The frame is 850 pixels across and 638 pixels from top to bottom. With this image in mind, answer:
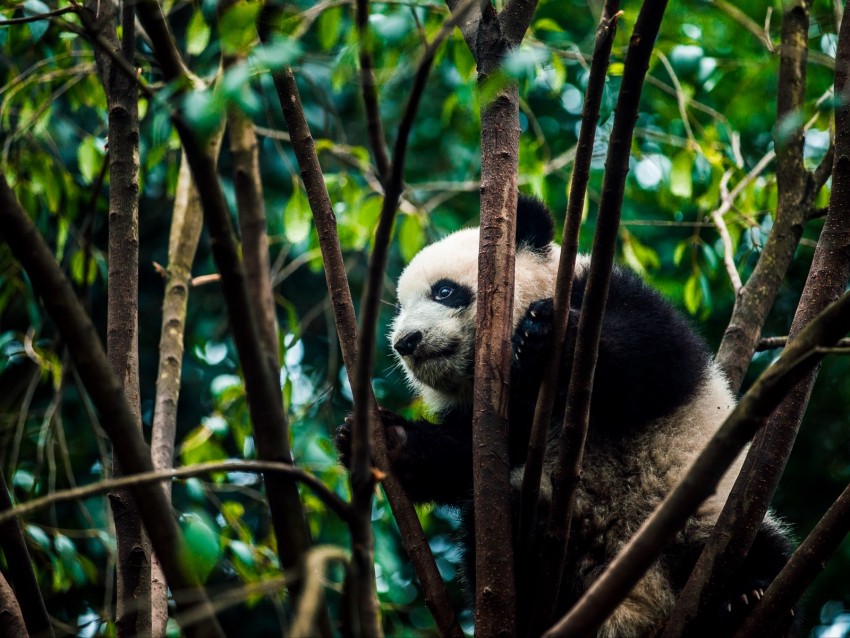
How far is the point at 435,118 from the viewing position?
8.06 metres

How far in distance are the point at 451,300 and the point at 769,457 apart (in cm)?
163

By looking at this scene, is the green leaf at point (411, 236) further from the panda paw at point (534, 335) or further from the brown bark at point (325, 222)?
the brown bark at point (325, 222)

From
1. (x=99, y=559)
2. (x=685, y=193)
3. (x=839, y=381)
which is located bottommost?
(x=99, y=559)

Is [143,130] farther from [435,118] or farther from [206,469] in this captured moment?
[206,469]

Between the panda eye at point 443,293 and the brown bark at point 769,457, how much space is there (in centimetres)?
154

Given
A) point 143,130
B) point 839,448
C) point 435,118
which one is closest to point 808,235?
point 839,448

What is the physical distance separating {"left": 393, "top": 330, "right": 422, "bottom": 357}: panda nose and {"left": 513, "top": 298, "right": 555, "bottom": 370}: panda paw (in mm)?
736

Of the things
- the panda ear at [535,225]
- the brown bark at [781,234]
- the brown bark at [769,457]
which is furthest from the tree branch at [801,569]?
the panda ear at [535,225]

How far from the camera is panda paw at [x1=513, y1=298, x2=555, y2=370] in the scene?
2.75m

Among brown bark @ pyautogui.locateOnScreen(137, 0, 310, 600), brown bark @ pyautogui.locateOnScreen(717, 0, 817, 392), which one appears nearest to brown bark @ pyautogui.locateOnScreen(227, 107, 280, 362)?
brown bark @ pyautogui.locateOnScreen(137, 0, 310, 600)

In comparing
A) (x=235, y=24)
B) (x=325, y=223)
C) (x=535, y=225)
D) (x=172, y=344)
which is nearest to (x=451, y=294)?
(x=535, y=225)

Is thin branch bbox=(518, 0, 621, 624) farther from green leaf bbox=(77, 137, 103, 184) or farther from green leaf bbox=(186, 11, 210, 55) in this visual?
green leaf bbox=(77, 137, 103, 184)

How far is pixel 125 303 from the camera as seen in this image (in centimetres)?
243

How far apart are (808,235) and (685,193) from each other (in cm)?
244
